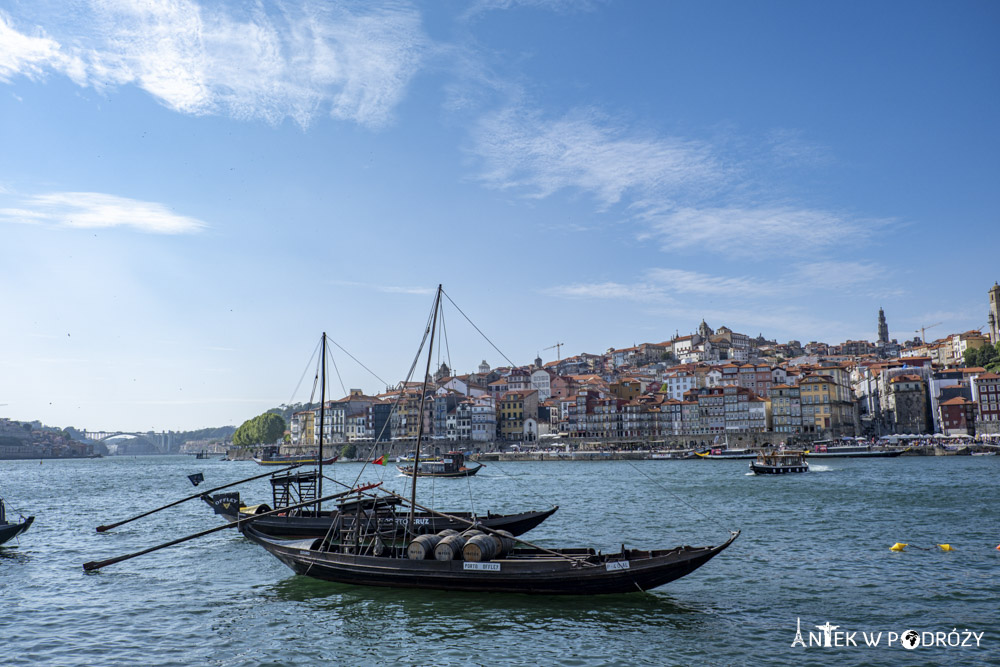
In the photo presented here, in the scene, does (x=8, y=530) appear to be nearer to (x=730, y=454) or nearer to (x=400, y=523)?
(x=400, y=523)

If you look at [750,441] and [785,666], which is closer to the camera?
[785,666]

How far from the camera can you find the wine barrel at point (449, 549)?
2048 cm

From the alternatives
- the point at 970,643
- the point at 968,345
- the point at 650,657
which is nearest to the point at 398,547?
the point at 650,657

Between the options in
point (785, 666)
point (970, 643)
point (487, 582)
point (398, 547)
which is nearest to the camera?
point (785, 666)

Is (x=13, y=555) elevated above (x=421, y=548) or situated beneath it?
situated beneath

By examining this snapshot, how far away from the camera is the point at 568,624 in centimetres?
1762

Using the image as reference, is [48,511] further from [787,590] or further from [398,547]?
[787,590]

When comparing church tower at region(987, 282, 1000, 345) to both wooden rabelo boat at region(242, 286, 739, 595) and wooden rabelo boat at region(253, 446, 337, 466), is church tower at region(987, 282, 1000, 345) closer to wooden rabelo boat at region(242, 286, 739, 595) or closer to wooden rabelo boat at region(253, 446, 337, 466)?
wooden rabelo boat at region(253, 446, 337, 466)

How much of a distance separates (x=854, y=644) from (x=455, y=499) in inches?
1617

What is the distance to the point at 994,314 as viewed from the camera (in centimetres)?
16712

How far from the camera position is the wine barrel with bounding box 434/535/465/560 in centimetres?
2048

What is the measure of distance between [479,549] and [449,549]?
2.94ft

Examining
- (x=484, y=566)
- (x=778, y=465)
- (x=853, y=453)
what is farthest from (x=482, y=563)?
(x=853, y=453)

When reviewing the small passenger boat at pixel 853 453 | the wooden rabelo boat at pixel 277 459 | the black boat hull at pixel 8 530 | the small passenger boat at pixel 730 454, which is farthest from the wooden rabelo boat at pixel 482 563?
the wooden rabelo boat at pixel 277 459
